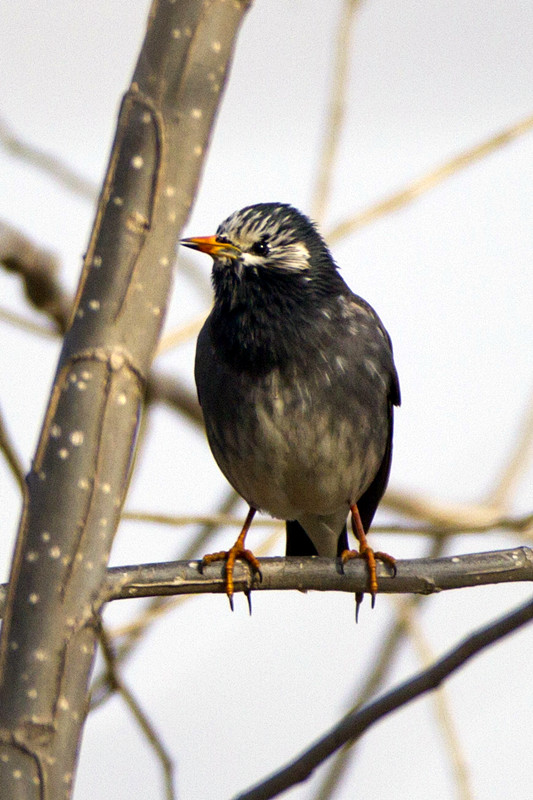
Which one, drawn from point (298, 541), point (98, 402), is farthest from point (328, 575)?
point (298, 541)

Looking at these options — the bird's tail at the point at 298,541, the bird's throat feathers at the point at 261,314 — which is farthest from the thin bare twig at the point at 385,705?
the bird's tail at the point at 298,541

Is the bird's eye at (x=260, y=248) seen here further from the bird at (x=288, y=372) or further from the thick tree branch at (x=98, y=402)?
the thick tree branch at (x=98, y=402)

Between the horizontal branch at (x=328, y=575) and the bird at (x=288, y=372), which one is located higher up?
the bird at (x=288, y=372)

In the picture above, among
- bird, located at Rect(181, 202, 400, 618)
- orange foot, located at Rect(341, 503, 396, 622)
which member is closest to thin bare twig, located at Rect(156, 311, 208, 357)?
bird, located at Rect(181, 202, 400, 618)

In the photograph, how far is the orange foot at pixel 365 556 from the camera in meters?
3.23

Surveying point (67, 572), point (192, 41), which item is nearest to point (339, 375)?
point (192, 41)

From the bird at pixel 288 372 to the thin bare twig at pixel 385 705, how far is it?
1227 mm

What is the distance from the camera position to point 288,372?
13.5 ft

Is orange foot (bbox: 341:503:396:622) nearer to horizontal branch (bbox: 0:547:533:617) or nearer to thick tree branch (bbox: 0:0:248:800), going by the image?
horizontal branch (bbox: 0:547:533:617)

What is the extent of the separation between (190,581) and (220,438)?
1444 millimetres

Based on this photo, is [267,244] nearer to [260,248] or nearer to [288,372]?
[260,248]

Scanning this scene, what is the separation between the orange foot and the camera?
3.23 m

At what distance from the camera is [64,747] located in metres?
1.71

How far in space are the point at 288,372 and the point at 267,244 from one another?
67 centimetres
